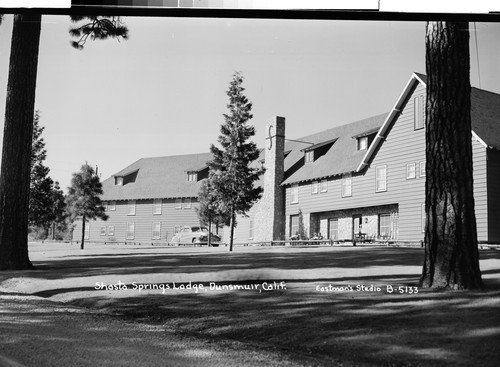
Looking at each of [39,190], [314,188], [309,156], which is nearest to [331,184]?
[314,188]

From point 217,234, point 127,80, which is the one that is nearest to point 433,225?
point 217,234

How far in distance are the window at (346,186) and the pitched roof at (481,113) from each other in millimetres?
990

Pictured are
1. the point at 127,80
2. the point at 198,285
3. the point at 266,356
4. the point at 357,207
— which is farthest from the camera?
the point at 357,207

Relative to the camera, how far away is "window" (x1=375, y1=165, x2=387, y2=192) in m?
6.37

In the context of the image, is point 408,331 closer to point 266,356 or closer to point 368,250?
point 266,356

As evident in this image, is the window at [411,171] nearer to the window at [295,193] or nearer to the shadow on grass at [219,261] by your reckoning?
the shadow on grass at [219,261]

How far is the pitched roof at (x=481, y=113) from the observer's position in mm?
5500

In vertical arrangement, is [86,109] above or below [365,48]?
below

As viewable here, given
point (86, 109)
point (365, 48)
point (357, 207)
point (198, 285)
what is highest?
point (365, 48)

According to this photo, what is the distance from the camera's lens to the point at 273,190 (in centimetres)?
656

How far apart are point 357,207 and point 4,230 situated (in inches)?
173

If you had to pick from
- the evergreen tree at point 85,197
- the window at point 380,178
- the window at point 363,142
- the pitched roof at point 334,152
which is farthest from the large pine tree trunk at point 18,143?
the window at point 380,178

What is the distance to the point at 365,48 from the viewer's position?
562cm

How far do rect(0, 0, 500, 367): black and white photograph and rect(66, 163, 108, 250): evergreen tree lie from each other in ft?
0.09
